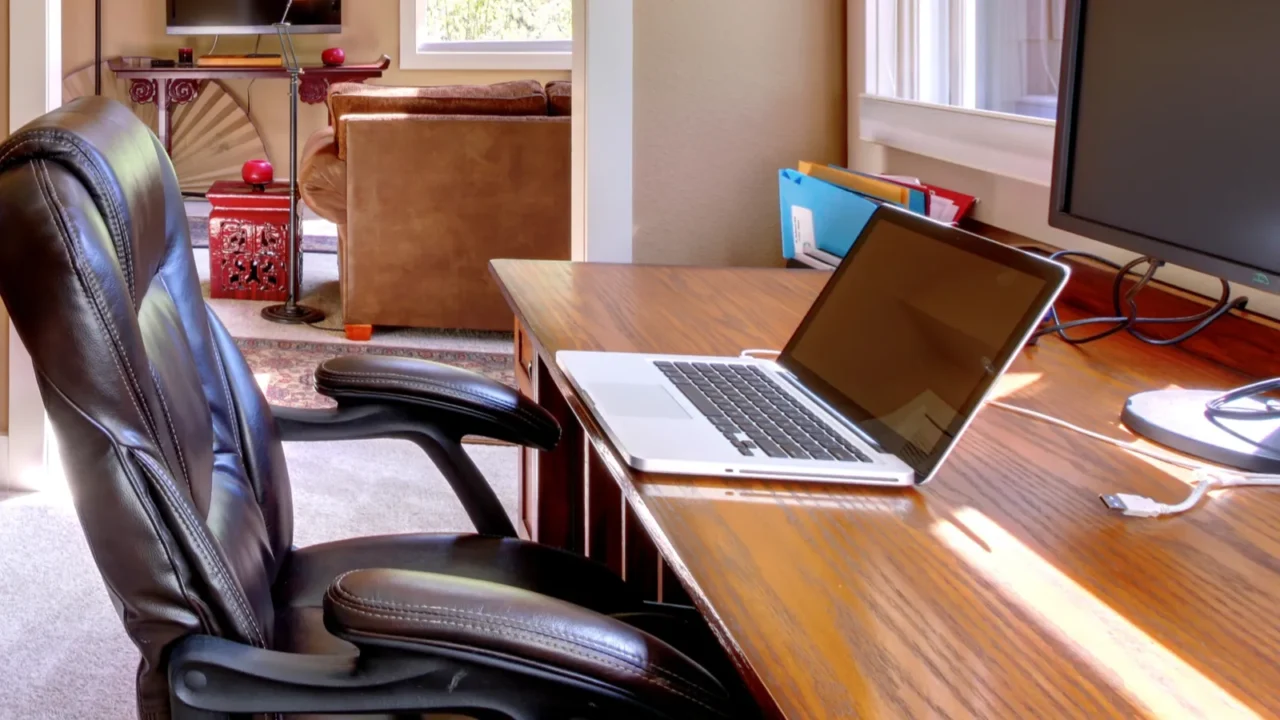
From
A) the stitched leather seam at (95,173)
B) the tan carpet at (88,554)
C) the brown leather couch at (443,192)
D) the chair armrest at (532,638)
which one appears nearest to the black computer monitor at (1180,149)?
the chair armrest at (532,638)

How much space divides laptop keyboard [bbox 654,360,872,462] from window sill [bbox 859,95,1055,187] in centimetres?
72

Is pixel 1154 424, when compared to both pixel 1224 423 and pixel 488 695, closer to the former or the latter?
pixel 1224 423

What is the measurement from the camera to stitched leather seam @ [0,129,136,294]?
3.15 ft

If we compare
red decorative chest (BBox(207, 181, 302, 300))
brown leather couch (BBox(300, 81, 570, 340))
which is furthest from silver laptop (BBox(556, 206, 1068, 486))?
red decorative chest (BBox(207, 181, 302, 300))

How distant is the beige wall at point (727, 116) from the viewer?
8.27 feet

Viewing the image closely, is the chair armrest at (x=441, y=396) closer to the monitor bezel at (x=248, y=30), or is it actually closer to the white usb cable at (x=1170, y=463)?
the white usb cable at (x=1170, y=463)

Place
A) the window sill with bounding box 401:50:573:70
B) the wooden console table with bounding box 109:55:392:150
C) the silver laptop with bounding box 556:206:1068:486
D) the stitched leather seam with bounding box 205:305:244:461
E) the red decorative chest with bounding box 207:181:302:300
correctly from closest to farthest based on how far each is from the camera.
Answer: the silver laptop with bounding box 556:206:1068:486 < the stitched leather seam with bounding box 205:305:244:461 < the red decorative chest with bounding box 207:181:302:300 < the wooden console table with bounding box 109:55:392:150 < the window sill with bounding box 401:50:573:70

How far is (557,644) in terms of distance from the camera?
0.87 metres

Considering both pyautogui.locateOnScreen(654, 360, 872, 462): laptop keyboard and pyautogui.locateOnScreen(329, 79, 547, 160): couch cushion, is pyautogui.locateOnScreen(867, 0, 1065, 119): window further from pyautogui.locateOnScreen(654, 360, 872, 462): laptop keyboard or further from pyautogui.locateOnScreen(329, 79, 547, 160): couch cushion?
pyautogui.locateOnScreen(329, 79, 547, 160): couch cushion

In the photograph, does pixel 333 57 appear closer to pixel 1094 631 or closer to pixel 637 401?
pixel 637 401

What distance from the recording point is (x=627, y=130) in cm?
254

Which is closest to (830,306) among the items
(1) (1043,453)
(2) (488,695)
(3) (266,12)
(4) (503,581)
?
(1) (1043,453)

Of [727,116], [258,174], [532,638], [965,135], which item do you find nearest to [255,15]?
[258,174]

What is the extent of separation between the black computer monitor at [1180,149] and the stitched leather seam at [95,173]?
0.89 meters
